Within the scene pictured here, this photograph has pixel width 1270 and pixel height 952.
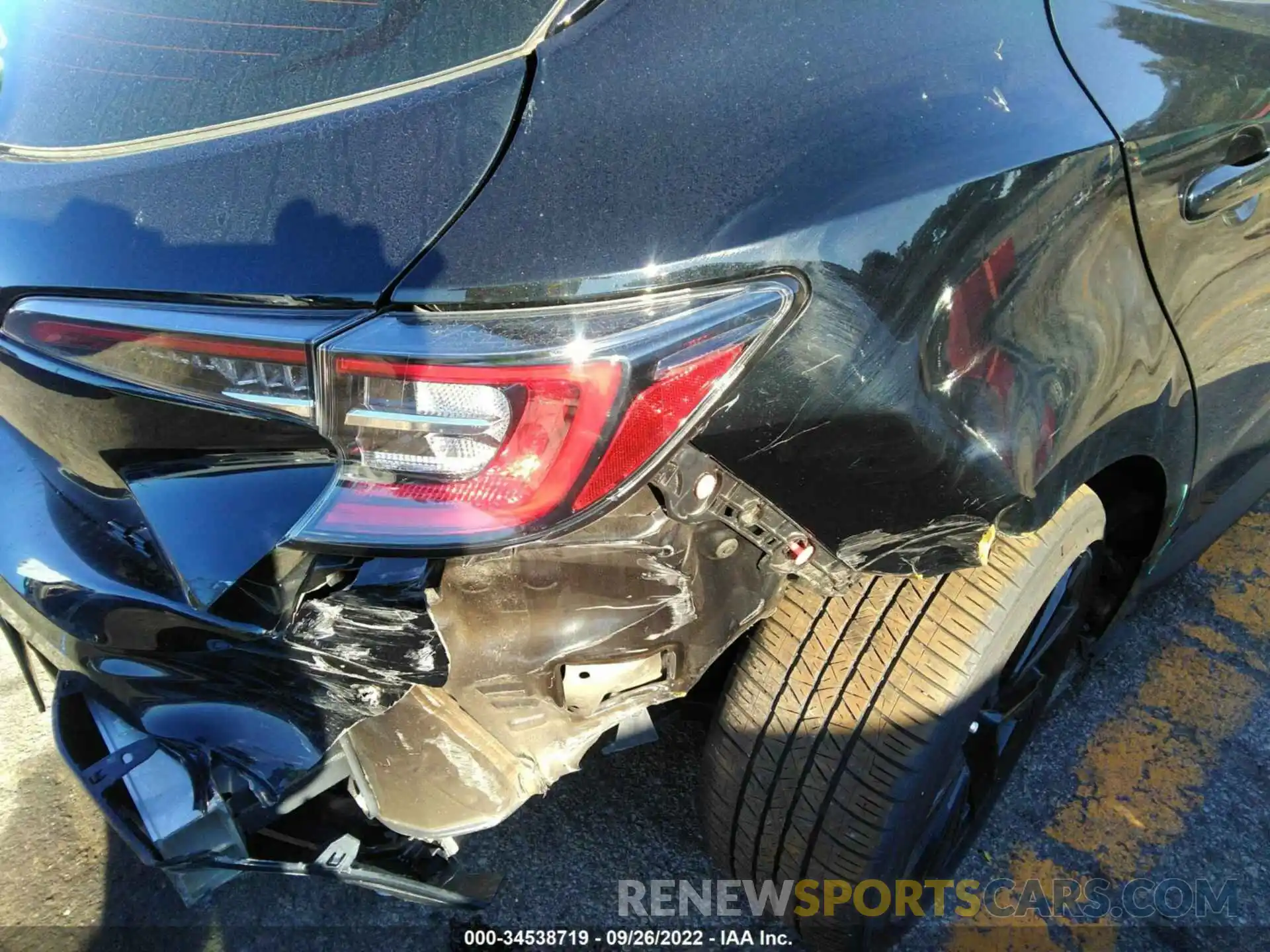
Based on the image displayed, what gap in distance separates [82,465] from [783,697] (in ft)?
3.94

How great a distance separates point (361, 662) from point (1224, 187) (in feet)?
5.19

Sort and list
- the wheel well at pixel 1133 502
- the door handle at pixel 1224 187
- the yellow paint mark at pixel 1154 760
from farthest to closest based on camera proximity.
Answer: the yellow paint mark at pixel 1154 760 → the wheel well at pixel 1133 502 → the door handle at pixel 1224 187

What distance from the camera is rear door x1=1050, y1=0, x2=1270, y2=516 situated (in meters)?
1.43

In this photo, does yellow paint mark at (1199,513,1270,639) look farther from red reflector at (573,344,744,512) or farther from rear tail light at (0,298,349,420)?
rear tail light at (0,298,349,420)

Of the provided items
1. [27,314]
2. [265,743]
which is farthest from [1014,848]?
[27,314]

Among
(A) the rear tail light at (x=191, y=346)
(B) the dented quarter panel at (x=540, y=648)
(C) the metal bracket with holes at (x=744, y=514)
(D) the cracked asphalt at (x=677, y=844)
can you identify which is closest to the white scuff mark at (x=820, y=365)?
(C) the metal bracket with holes at (x=744, y=514)

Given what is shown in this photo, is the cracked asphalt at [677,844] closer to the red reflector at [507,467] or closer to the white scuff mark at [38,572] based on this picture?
the white scuff mark at [38,572]

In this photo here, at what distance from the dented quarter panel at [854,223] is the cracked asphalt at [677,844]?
1.13 m

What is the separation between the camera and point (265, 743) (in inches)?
56.4

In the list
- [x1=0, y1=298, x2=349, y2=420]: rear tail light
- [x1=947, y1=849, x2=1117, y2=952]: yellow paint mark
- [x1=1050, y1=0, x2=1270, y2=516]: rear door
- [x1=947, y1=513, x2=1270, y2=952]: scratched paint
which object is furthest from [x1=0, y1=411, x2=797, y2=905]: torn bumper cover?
[x1=947, y1=513, x2=1270, y2=952]: scratched paint

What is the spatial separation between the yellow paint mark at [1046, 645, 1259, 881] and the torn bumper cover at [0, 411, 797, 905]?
56.0 inches

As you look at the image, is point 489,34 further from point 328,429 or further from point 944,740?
point 944,740

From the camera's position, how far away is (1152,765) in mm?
2484

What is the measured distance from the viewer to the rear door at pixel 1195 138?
1.43 m
